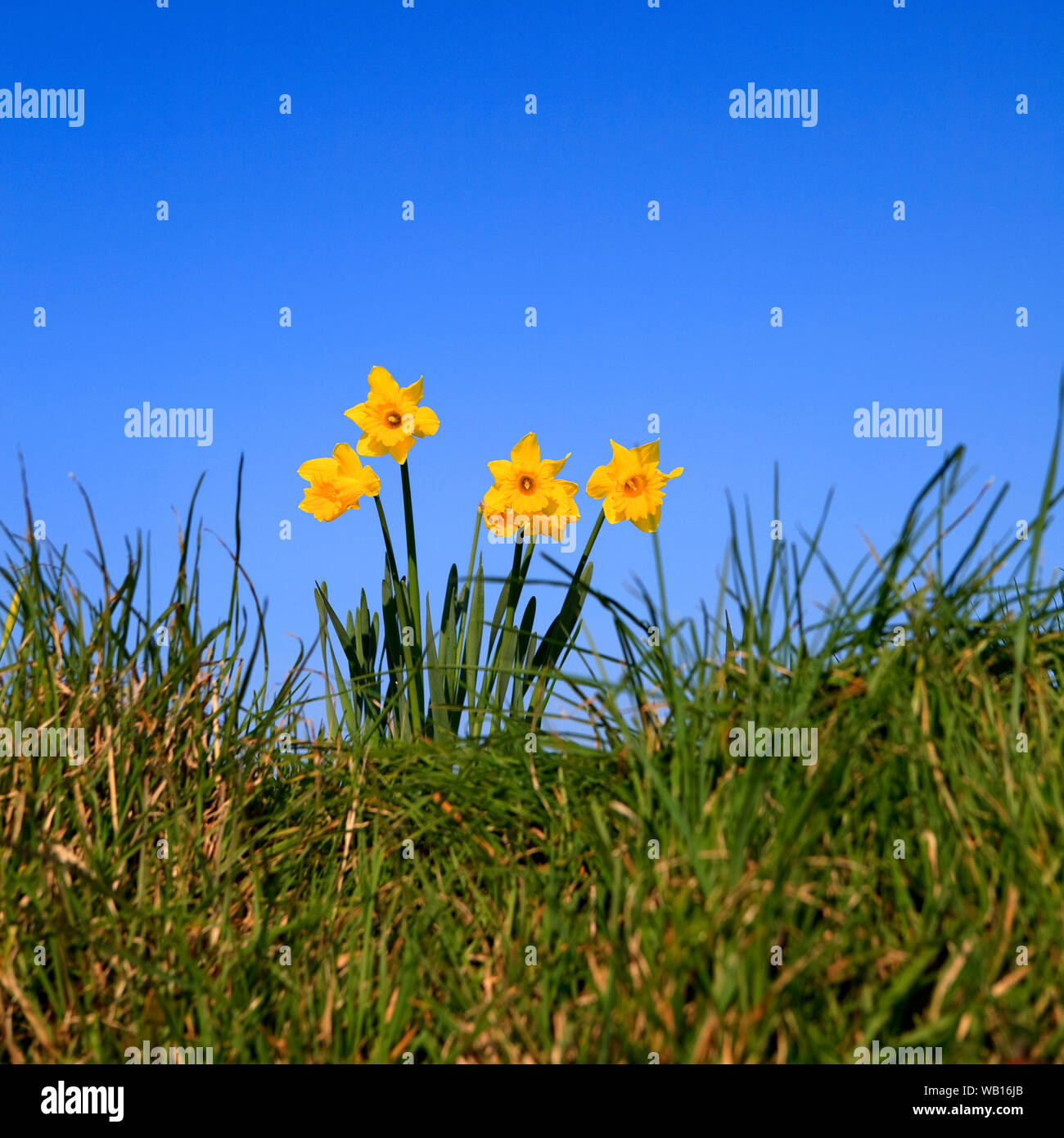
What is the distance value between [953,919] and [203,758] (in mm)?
1908

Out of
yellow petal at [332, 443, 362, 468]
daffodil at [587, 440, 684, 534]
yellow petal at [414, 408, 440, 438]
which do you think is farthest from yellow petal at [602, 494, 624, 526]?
yellow petal at [332, 443, 362, 468]

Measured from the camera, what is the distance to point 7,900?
223cm

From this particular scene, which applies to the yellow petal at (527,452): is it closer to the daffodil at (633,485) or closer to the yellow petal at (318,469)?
the daffodil at (633,485)

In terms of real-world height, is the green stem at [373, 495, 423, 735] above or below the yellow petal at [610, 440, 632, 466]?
below

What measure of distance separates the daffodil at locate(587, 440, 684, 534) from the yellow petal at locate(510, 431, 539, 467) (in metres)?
0.24

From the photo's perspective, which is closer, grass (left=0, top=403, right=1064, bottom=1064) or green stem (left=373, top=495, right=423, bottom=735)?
grass (left=0, top=403, right=1064, bottom=1064)

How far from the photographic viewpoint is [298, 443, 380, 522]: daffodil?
12.7 ft

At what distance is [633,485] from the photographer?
153 inches

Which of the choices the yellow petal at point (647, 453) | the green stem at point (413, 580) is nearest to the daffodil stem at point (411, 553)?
the green stem at point (413, 580)

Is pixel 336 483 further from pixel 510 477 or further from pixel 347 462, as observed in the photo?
pixel 510 477

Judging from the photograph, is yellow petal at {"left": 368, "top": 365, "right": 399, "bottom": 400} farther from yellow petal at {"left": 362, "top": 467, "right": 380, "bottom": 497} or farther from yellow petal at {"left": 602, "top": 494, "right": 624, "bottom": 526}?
yellow petal at {"left": 602, "top": 494, "right": 624, "bottom": 526}
